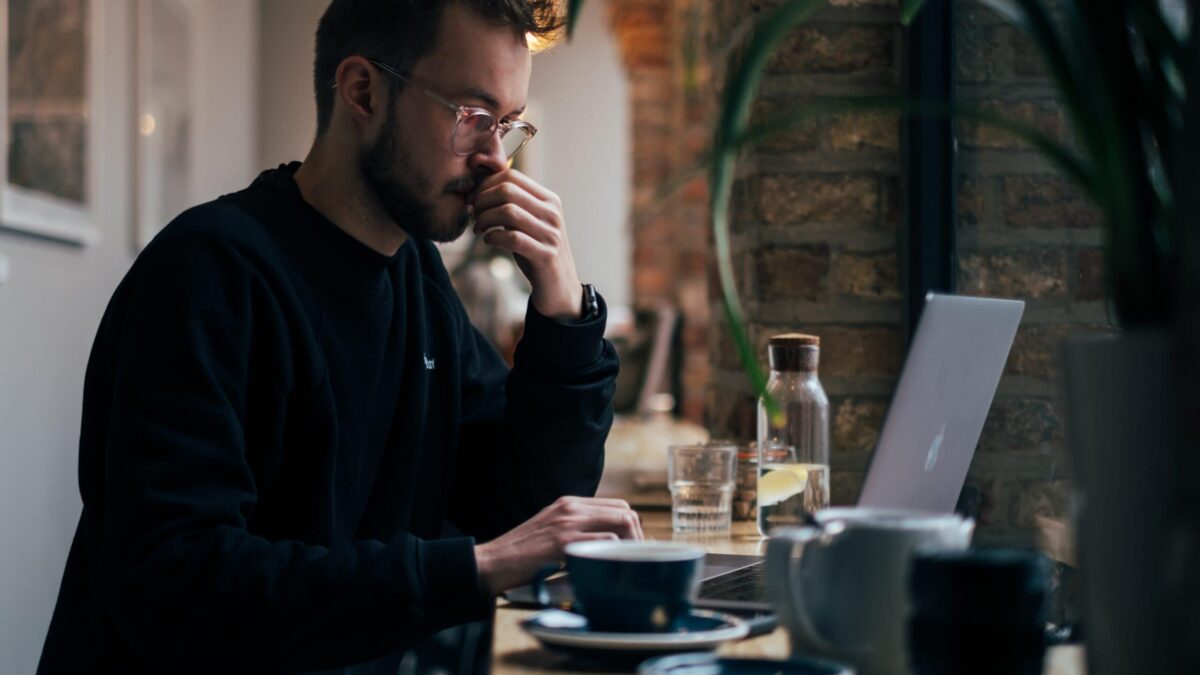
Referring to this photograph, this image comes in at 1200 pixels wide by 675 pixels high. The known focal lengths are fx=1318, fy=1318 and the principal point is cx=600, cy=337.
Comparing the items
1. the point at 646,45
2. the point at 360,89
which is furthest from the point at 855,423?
the point at 646,45

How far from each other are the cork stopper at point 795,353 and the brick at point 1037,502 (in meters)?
0.39

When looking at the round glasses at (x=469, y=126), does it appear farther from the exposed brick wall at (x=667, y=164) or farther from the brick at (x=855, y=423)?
the exposed brick wall at (x=667, y=164)

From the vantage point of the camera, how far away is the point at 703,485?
1.67 meters

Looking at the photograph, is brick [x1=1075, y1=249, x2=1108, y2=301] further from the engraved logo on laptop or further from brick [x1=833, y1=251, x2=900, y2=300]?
the engraved logo on laptop

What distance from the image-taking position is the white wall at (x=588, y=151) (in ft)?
24.3

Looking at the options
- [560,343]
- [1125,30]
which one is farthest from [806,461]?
[1125,30]

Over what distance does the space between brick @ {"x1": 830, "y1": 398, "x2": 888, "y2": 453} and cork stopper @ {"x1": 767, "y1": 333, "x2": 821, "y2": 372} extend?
0.45 metres

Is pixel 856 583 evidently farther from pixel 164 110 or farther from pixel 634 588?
pixel 164 110

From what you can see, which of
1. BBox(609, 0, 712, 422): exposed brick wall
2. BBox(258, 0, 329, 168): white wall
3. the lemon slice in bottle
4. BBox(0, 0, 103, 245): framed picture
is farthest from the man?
BBox(258, 0, 329, 168): white wall

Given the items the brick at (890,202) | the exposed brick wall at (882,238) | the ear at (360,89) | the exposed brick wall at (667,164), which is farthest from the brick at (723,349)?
the exposed brick wall at (667,164)

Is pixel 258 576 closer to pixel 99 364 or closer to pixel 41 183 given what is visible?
pixel 99 364

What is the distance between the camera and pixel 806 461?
162cm

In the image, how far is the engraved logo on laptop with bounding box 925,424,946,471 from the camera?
1.19m

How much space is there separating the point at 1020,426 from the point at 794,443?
16.5 inches
